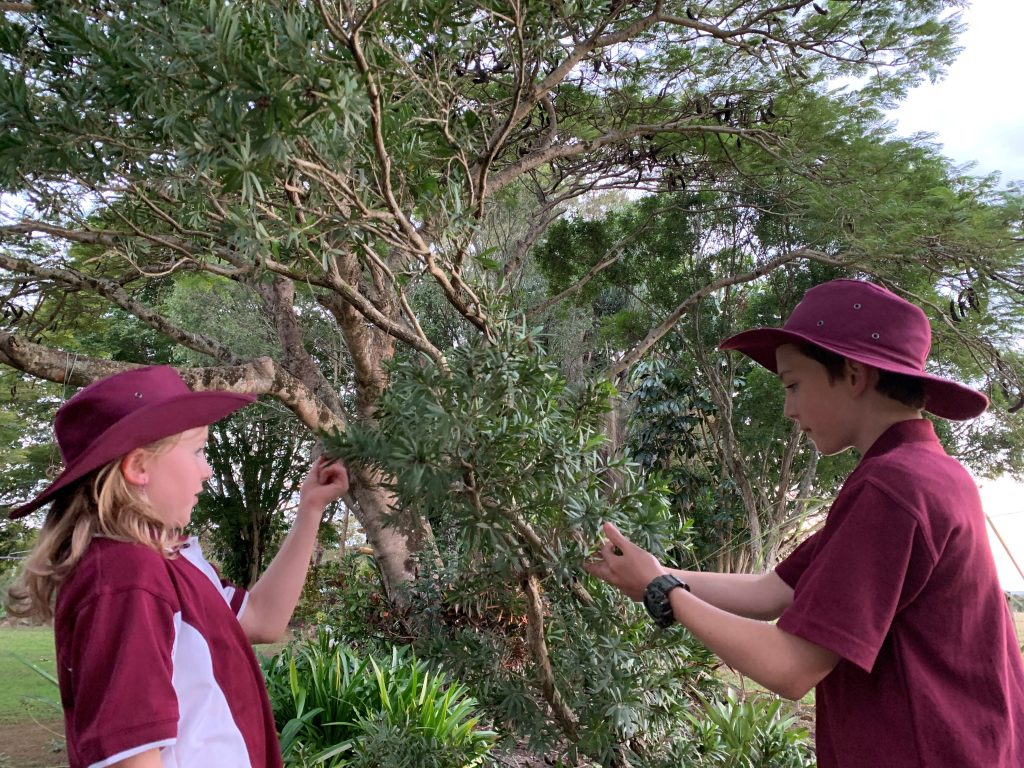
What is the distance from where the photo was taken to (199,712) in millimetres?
1363

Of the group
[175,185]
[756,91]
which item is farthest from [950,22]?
[175,185]

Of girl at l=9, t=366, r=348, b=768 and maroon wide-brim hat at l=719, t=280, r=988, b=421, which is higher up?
maroon wide-brim hat at l=719, t=280, r=988, b=421

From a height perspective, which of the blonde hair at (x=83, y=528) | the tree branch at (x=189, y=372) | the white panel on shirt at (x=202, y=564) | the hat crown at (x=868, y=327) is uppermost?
the tree branch at (x=189, y=372)

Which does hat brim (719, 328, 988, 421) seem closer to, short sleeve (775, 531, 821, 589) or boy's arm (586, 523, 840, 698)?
short sleeve (775, 531, 821, 589)

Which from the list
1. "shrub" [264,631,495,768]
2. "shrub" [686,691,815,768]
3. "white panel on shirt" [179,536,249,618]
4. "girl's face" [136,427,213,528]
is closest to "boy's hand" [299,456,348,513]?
"white panel on shirt" [179,536,249,618]

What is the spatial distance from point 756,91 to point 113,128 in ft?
18.4

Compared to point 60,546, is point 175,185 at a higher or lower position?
higher

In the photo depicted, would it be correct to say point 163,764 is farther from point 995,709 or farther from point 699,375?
point 699,375

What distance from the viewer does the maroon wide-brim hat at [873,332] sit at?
4.95 ft

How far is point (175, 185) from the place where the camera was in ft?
7.48

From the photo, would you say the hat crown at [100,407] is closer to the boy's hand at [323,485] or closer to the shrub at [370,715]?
the boy's hand at [323,485]

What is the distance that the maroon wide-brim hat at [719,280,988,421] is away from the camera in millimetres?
1510

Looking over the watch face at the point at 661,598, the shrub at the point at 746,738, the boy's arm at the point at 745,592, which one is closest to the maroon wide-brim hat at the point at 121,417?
the watch face at the point at 661,598

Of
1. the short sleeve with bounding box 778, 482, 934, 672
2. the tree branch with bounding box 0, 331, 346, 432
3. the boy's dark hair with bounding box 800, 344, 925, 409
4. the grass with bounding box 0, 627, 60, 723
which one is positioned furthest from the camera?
the grass with bounding box 0, 627, 60, 723
